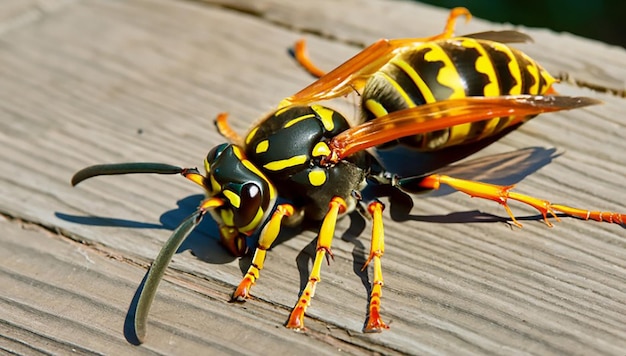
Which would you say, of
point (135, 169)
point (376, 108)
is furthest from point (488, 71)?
point (135, 169)

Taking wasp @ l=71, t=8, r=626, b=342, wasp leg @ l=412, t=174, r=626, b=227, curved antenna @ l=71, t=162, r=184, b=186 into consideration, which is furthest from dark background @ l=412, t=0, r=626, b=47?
curved antenna @ l=71, t=162, r=184, b=186

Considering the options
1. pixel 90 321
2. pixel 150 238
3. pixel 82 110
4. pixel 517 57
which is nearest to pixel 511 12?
pixel 517 57

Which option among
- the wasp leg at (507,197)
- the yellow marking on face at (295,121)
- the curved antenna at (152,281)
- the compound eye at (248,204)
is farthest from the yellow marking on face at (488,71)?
the curved antenna at (152,281)

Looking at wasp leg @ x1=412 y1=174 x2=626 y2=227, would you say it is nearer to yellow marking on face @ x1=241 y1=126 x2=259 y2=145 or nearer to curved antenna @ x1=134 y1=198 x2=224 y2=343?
yellow marking on face @ x1=241 y1=126 x2=259 y2=145

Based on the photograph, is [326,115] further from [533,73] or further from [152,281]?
[152,281]

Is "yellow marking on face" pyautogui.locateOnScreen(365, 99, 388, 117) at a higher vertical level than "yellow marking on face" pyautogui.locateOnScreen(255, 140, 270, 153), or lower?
higher

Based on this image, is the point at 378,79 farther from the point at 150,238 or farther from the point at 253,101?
the point at 150,238

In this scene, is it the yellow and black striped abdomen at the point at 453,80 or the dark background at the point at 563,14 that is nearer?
the yellow and black striped abdomen at the point at 453,80

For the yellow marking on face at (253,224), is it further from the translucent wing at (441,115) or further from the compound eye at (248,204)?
the translucent wing at (441,115)
